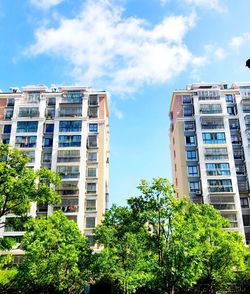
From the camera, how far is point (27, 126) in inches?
1970

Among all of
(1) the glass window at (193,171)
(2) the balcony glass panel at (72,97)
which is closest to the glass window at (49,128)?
(2) the balcony glass panel at (72,97)

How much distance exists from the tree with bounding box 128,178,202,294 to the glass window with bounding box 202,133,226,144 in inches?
1323

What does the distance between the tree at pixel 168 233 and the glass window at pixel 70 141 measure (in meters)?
32.2

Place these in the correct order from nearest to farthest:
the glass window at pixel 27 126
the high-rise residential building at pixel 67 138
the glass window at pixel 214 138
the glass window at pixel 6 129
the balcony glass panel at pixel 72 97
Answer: the high-rise residential building at pixel 67 138 → the glass window at pixel 214 138 → the glass window at pixel 27 126 → the glass window at pixel 6 129 → the balcony glass panel at pixel 72 97

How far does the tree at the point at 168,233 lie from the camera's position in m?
16.2

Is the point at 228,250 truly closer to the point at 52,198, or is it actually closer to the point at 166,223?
the point at 166,223

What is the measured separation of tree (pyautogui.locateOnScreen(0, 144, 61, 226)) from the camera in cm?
1508

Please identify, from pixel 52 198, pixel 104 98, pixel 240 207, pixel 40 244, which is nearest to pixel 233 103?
pixel 240 207

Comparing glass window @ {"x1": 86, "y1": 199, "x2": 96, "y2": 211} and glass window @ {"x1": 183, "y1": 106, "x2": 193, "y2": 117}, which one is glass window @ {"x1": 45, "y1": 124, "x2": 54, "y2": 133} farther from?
glass window @ {"x1": 183, "y1": 106, "x2": 193, "y2": 117}

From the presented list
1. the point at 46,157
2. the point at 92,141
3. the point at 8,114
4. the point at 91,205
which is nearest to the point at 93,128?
the point at 92,141

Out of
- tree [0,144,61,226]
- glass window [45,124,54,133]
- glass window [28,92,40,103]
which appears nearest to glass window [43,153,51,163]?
glass window [45,124,54,133]

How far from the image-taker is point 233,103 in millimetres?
53938

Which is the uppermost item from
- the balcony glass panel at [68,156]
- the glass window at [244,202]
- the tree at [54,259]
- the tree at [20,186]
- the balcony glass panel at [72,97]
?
the balcony glass panel at [72,97]

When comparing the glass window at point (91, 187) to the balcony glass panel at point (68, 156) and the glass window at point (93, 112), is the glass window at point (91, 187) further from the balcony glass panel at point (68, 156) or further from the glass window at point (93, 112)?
the glass window at point (93, 112)
